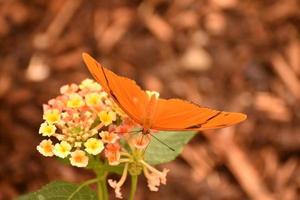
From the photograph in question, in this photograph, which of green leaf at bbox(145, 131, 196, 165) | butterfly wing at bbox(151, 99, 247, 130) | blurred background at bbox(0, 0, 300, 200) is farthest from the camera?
blurred background at bbox(0, 0, 300, 200)

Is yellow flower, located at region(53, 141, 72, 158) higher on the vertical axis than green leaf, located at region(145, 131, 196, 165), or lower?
lower

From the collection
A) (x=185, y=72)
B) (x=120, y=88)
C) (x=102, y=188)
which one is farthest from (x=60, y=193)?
(x=185, y=72)

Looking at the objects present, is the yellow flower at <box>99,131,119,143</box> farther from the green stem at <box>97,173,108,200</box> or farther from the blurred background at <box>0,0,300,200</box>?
Answer: the blurred background at <box>0,0,300,200</box>

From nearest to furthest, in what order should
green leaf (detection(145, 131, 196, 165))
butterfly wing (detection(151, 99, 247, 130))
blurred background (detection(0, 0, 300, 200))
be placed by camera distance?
butterfly wing (detection(151, 99, 247, 130)) < green leaf (detection(145, 131, 196, 165)) < blurred background (detection(0, 0, 300, 200))

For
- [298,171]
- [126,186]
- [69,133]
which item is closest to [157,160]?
[69,133]

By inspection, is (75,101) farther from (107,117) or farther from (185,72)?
(185,72)

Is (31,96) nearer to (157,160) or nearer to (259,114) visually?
(259,114)

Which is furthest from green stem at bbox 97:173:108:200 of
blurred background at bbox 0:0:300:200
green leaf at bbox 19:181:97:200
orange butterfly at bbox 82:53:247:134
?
blurred background at bbox 0:0:300:200
